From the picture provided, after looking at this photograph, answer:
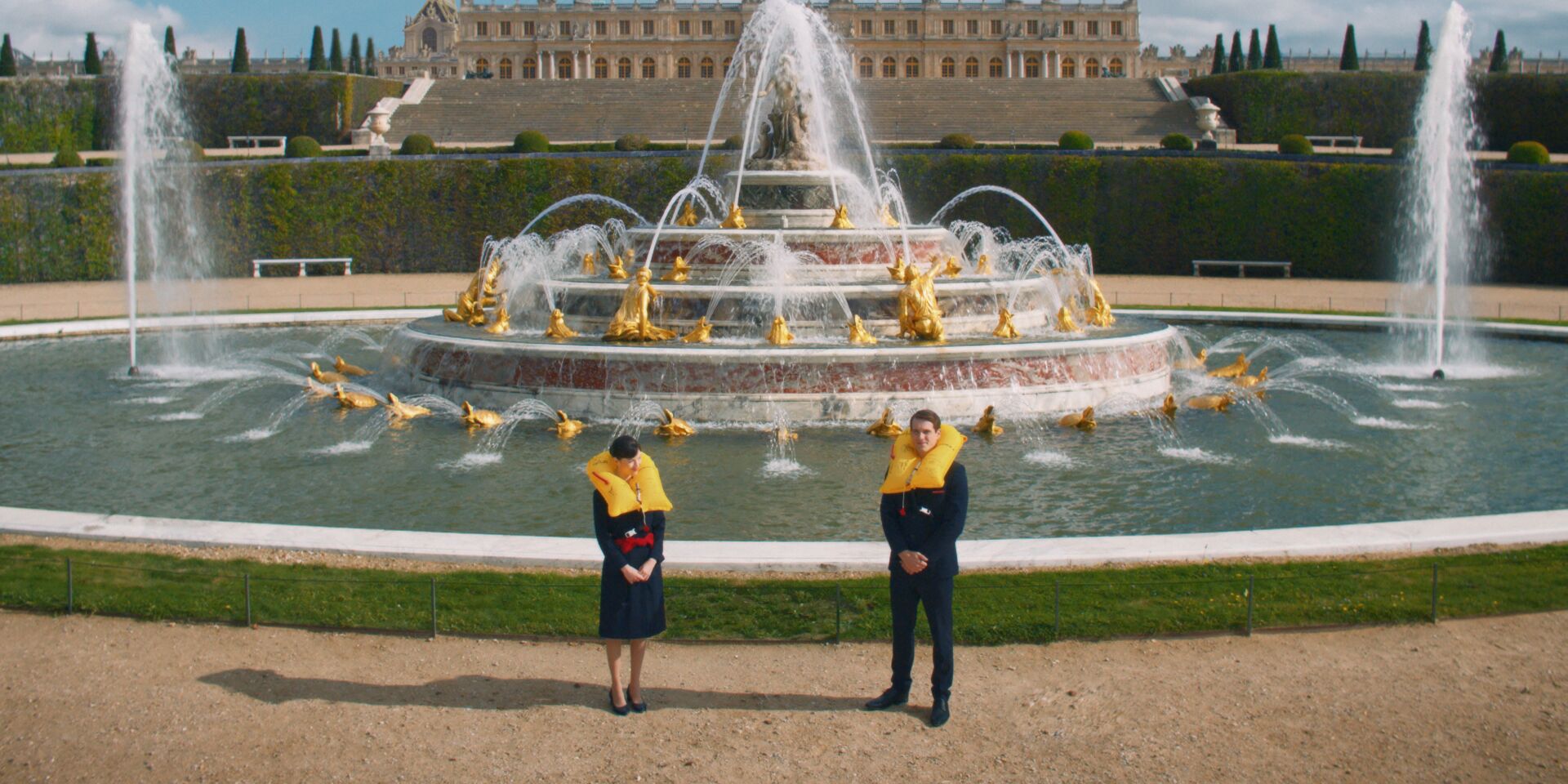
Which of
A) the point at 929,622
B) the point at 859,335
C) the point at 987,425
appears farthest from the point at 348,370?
the point at 929,622

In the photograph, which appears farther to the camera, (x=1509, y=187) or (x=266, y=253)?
(x=266, y=253)

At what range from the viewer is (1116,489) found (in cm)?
1383

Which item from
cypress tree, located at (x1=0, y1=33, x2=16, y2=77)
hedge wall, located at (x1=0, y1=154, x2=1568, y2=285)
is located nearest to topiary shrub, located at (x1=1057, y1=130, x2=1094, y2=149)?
hedge wall, located at (x1=0, y1=154, x2=1568, y2=285)

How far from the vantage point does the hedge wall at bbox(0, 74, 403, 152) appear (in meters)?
53.5

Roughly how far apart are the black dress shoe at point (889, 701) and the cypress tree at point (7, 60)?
6708 centimetres

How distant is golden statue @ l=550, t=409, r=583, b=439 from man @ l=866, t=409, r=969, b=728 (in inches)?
371

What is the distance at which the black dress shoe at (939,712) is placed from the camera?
761 centimetres

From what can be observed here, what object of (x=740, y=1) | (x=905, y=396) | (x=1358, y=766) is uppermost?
(x=740, y=1)

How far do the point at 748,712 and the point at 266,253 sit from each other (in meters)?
35.0

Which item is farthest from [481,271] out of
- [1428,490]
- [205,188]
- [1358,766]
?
[205,188]

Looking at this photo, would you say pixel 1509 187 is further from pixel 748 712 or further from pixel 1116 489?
pixel 748 712

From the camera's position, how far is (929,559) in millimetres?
7488

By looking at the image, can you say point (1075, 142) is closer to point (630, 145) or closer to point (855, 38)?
point (630, 145)

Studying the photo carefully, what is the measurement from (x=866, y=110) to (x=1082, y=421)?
4965cm
